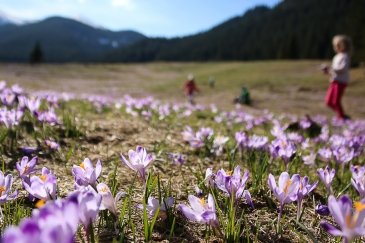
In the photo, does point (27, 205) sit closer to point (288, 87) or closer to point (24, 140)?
point (24, 140)

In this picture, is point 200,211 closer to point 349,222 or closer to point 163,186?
point 163,186

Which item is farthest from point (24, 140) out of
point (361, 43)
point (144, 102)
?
point (361, 43)

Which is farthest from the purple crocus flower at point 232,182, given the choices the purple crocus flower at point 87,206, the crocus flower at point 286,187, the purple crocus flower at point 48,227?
the purple crocus flower at point 48,227

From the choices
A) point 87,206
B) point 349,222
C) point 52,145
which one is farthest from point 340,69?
point 87,206

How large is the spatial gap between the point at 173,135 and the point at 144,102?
2873 millimetres

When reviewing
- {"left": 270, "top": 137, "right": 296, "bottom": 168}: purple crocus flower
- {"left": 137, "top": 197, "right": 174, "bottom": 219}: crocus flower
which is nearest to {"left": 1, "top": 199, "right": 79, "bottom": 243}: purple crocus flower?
{"left": 137, "top": 197, "right": 174, "bottom": 219}: crocus flower

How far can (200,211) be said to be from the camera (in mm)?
1856

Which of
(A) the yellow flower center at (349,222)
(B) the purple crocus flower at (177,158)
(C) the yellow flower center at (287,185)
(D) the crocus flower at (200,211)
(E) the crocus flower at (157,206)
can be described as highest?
(A) the yellow flower center at (349,222)

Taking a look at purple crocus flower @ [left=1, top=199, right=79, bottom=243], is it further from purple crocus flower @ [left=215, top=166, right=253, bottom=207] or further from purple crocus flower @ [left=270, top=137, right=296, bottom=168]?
purple crocus flower @ [left=270, top=137, right=296, bottom=168]

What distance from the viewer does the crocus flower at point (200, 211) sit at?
70.7 inches

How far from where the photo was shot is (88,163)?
6.65 feet

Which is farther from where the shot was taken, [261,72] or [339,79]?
[261,72]

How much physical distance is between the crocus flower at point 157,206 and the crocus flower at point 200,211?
0.22m

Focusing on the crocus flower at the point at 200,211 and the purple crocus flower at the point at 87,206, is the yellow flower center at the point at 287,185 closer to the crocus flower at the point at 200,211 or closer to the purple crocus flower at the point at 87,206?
the crocus flower at the point at 200,211
